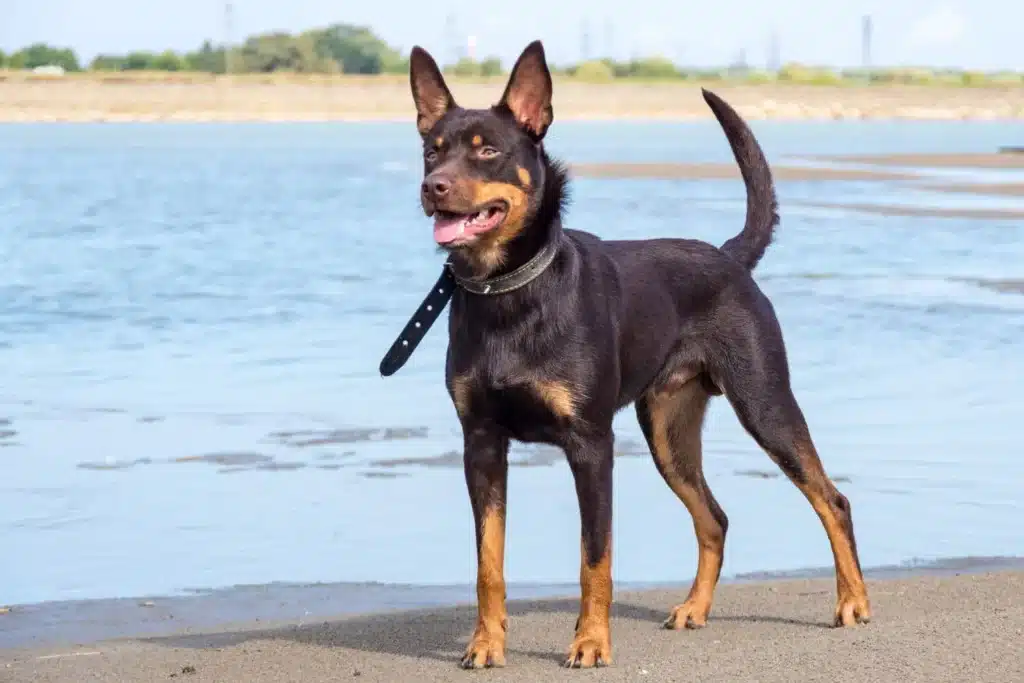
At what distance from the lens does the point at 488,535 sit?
5.34 metres

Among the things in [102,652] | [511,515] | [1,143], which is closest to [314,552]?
[511,515]

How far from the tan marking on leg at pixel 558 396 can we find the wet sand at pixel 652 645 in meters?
0.78

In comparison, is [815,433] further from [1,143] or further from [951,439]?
[1,143]

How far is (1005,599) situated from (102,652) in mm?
3059

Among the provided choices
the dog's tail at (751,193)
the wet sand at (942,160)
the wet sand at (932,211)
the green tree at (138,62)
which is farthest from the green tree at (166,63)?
the dog's tail at (751,193)

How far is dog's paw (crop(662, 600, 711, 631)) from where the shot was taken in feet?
19.7

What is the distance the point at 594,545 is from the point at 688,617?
2.80 feet

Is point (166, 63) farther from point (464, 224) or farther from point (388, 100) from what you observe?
point (464, 224)

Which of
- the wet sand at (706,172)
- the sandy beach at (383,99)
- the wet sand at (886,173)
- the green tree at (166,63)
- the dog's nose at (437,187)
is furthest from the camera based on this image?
the green tree at (166,63)

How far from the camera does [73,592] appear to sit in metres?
6.51

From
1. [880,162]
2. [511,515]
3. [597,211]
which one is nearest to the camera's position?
[511,515]

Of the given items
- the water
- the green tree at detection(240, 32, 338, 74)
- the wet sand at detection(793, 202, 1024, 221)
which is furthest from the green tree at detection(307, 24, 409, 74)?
the water

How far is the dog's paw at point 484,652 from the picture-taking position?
5.31 m

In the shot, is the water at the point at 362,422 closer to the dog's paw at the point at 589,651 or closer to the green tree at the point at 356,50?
the dog's paw at the point at 589,651
